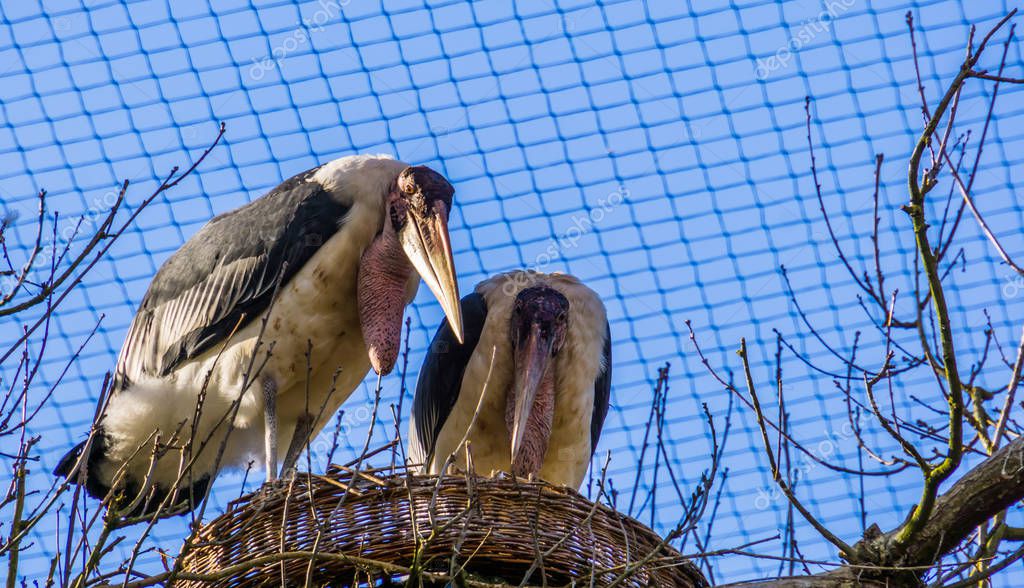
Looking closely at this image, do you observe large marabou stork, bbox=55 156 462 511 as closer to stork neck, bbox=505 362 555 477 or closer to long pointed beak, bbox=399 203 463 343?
long pointed beak, bbox=399 203 463 343

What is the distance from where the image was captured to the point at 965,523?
328cm

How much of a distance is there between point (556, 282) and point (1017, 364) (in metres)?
2.23

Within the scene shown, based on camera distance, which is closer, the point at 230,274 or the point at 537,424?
the point at 230,274

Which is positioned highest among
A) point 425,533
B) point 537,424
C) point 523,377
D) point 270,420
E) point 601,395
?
point 601,395

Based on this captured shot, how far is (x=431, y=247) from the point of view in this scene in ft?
16.2

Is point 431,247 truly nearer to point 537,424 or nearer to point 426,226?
point 426,226

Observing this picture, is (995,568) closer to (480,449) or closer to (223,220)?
(480,449)

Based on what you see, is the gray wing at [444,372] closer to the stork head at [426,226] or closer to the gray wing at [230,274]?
the stork head at [426,226]

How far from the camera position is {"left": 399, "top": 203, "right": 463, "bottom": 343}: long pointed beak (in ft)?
16.0

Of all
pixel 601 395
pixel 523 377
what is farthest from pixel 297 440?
pixel 601 395

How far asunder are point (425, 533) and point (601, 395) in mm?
1987

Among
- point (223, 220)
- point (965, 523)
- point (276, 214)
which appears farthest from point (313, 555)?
point (223, 220)

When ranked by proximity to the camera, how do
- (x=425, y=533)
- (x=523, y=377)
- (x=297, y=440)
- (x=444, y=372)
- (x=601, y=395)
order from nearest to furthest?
1. (x=425, y=533)
2. (x=297, y=440)
3. (x=523, y=377)
4. (x=444, y=372)
5. (x=601, y=395)

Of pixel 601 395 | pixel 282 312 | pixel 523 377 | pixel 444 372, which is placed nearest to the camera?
pixel 282 312
